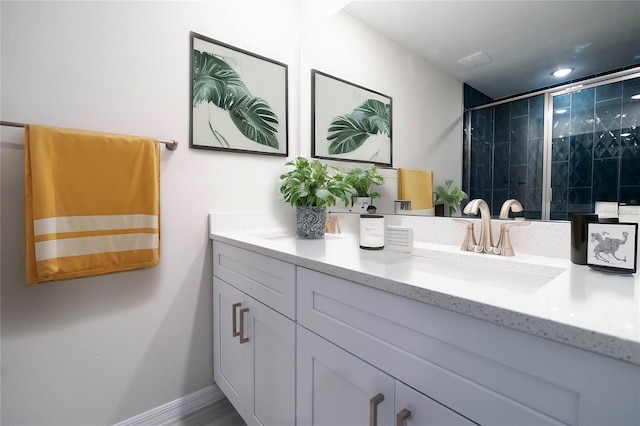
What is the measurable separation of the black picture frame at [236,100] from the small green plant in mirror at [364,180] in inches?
16.9

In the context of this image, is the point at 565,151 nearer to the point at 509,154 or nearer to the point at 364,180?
the point at 509,154

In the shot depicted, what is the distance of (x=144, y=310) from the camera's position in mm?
1319

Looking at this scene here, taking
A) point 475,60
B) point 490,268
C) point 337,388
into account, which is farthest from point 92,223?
point 475,60

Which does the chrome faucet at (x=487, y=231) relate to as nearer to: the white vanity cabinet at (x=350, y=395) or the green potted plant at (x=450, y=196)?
the green potted plant at (x=450, y=196)

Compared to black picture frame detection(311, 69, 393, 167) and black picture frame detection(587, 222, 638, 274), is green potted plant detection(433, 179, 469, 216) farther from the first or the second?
black picture frame detection(587, 222, 638, 274)

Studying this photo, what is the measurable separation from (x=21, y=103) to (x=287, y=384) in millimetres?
1337

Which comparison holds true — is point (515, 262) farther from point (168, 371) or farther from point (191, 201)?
point (168, 371)

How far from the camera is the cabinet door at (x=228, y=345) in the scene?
1265 mm

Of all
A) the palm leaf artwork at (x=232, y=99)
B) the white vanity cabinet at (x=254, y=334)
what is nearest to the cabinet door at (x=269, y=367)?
the white vanity cabinet at (x=254, y=334)

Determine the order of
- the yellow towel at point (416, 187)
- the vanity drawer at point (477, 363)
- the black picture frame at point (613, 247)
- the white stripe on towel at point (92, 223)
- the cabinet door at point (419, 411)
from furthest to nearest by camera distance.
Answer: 1. the yellow towel at point (416, 187)
2. the white stripe on towel at point (92, 223)
3. the black picture frame at point (613, 247)
4. the cabinet door at point (419, 411)
5. the vanity drawer at point (477, 363)

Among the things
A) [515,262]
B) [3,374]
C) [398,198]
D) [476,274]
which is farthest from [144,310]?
[515,262]

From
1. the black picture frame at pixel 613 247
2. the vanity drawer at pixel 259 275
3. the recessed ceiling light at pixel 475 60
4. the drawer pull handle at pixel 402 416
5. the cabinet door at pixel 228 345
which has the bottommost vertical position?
the cabinet door at pixel 228 345

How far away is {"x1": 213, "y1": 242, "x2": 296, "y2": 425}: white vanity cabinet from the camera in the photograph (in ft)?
3.23

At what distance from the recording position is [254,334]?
1162mm
